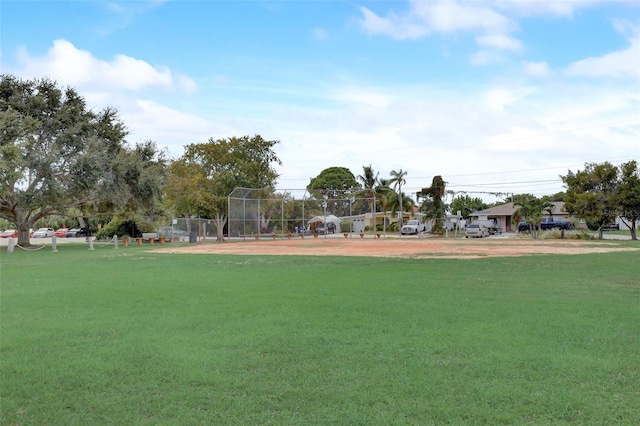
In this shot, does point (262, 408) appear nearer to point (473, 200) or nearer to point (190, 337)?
point (190, 337)

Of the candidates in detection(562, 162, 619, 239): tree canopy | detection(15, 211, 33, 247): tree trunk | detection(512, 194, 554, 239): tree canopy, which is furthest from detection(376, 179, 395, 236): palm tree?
detection(15, 211, 33, 247): tree trunk

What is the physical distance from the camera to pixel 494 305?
8797mm

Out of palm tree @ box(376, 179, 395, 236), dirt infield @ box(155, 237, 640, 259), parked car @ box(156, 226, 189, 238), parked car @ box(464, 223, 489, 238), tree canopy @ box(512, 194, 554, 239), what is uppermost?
palm tree @ box(376, 179, 395, 236)

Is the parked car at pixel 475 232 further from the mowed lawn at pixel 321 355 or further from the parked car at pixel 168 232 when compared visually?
the mowed lawn at pixel 321 355

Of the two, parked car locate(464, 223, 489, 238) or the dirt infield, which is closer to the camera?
the dirt infield

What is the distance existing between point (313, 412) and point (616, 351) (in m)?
3.87

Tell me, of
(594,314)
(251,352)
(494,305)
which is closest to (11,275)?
(251,352)

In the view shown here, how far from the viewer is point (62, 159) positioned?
31344 millimetres

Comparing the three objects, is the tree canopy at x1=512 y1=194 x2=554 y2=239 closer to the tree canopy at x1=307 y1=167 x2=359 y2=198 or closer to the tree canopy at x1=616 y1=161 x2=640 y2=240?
the tree canopy at x1=616 y1=161 x2=640 y2=240

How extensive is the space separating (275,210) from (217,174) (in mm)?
6645

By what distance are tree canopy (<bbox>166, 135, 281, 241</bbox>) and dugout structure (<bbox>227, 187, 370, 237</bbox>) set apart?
1518mm

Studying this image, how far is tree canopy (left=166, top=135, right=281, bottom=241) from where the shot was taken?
4225cm

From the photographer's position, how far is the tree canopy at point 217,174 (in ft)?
139

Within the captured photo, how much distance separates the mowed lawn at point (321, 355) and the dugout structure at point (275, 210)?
32.0 meters
